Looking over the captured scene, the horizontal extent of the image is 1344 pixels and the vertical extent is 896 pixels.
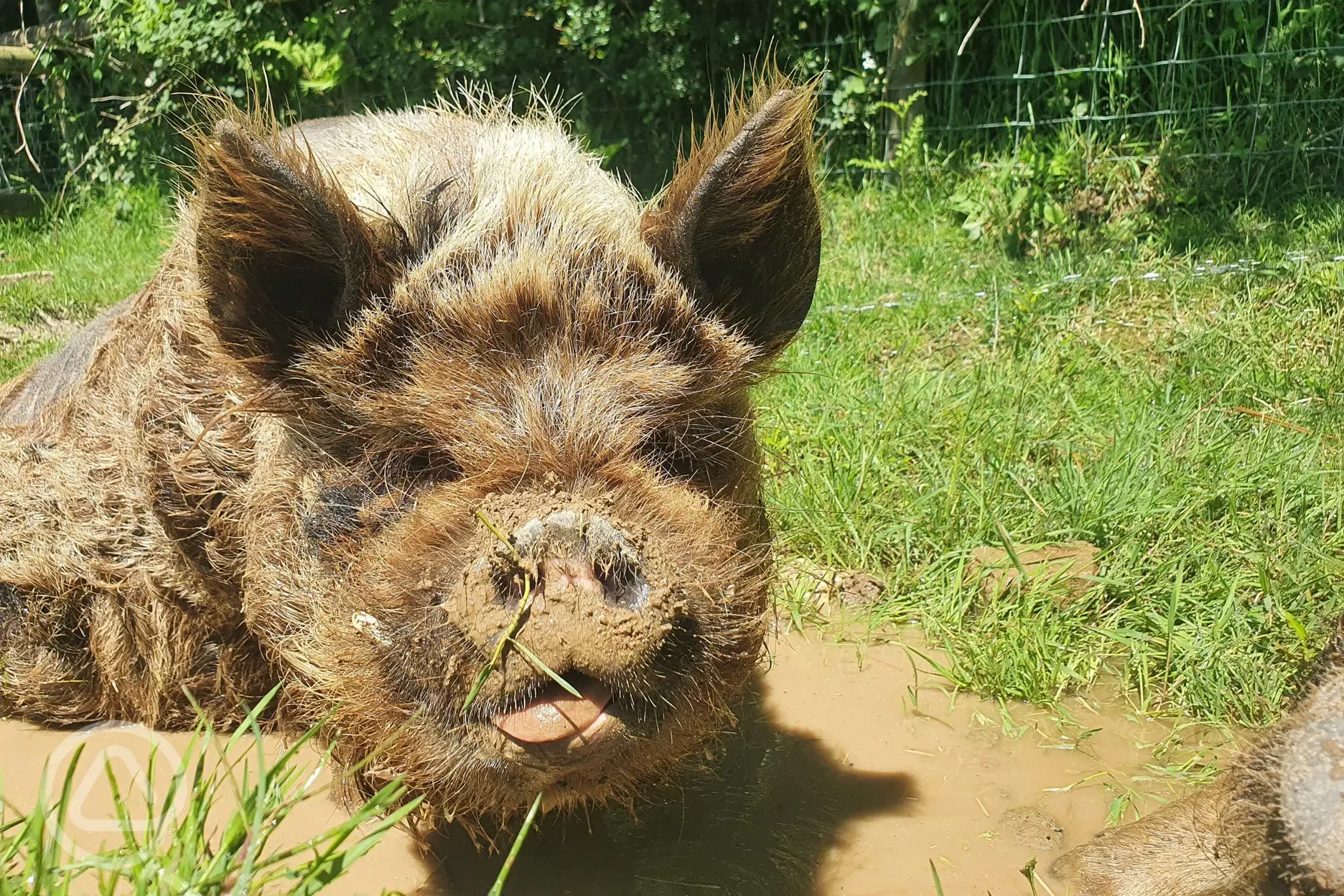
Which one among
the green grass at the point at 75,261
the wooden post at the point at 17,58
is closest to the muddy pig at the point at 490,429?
the green grass at the point at 75,261

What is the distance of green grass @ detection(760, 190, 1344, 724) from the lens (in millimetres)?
3615

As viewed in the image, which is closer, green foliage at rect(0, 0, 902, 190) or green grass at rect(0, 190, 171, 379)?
green grass at rect(0, 190, 171, 379)

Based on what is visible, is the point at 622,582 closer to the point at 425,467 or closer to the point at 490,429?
the point at 490,429

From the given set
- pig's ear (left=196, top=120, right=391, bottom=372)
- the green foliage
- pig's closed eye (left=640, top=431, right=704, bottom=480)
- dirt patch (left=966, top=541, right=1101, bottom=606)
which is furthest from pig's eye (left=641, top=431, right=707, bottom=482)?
the green foliage

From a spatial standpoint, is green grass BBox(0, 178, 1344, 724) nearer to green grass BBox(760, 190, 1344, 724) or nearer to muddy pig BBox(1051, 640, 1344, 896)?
green grass BBox(760, 190, 1344, 724)

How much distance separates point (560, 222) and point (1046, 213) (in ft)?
16.2

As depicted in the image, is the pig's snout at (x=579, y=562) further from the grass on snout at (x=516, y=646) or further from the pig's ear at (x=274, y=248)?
the pig's ear at (x=274, y=248)

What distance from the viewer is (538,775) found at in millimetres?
2188

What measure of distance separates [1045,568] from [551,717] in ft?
8.02

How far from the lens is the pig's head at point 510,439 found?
6.95ft

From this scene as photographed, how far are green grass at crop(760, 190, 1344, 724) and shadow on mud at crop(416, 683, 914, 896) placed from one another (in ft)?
2.19

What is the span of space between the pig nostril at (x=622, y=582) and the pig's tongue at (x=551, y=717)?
180mm

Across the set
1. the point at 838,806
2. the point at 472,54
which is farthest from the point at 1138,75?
the point at 838,806

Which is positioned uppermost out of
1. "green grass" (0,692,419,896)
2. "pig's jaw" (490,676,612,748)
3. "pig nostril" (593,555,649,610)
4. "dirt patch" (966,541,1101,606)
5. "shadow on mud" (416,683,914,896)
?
"pig nostril" (593,555,649,610)
